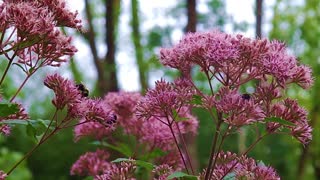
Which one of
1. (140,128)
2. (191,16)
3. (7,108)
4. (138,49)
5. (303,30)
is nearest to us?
(7,108)

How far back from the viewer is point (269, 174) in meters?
1.85

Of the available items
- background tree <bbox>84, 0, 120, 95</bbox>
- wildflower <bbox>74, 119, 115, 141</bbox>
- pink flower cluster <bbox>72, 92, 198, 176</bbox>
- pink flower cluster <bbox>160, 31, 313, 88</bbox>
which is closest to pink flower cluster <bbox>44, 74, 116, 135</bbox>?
pink flower cluster <bbox>160, 31, 313, 88</bbox>

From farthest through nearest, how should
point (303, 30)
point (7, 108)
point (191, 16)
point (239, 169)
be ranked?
point (303, 30) < point (191, 16) < point (239, 169) < point (7, 108)

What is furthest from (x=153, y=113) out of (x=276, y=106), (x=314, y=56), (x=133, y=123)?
(x=314, y=56)

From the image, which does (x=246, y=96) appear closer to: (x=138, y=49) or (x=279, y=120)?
(x=279, y=120)

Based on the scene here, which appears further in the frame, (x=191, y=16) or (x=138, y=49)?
(x=138, y=49)

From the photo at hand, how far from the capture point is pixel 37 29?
1.87 metres

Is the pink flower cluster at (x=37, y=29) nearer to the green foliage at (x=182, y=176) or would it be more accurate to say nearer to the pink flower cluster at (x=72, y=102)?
the pink flower cluster at (x=72, y=102)

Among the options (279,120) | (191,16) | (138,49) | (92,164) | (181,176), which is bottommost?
(181,176)

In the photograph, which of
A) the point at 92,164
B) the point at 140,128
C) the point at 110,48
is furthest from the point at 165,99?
the point at 110,48

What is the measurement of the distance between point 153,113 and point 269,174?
444 millimetres

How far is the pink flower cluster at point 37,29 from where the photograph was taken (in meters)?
1.85

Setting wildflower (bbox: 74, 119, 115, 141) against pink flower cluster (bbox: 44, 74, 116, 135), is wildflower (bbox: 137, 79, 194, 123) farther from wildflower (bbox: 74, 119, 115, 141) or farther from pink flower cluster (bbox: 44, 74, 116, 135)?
wildflower (bbox: 74, 119, 115, 141)

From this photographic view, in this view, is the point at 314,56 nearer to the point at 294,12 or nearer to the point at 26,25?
the point at 294,12
